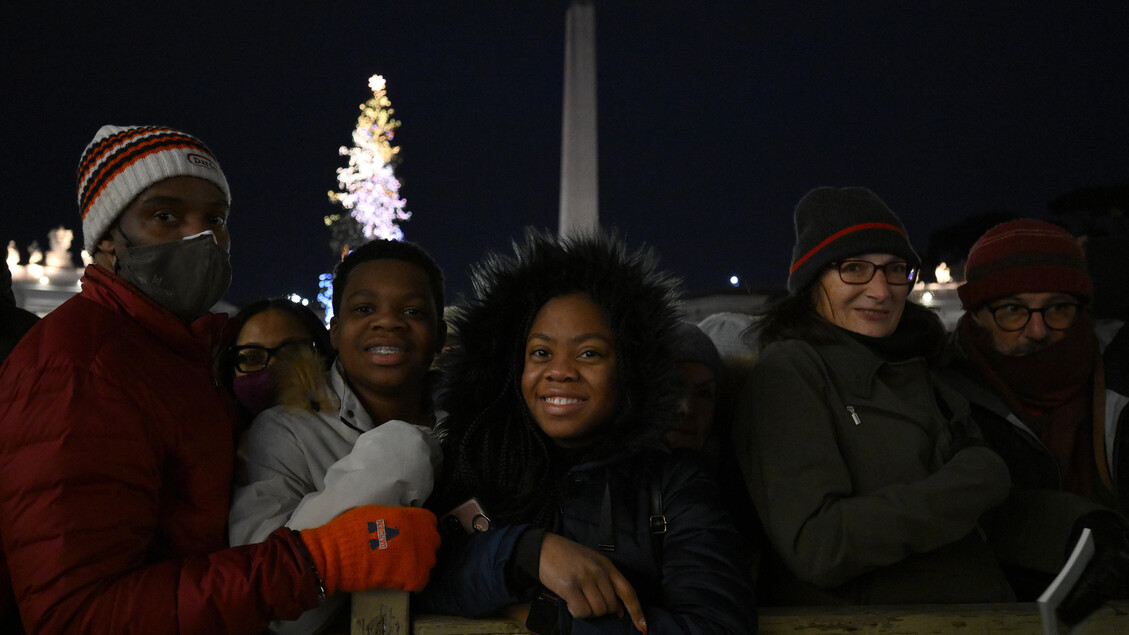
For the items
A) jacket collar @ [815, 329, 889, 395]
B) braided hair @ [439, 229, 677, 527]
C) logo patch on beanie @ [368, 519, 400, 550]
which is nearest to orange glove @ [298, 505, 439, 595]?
logo patch on beanie @ [368, 519, 400, 550]

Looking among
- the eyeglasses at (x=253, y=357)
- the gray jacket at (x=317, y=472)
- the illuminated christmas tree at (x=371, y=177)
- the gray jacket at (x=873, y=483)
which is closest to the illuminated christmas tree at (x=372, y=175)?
the illuminated christmas tree at (x=371, y=177)

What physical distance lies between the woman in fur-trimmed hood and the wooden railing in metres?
0.06

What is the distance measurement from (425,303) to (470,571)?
1.02 metres

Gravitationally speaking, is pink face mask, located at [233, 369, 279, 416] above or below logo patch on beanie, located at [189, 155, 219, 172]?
below

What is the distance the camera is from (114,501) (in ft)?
5.22

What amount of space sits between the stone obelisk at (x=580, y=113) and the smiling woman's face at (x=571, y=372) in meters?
16.0

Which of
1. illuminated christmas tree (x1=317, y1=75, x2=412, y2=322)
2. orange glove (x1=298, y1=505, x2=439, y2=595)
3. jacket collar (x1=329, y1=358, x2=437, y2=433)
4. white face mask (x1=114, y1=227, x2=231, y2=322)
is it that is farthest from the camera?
illuminated christmas tree (x1=317, y1=75, x2=412, y2=322)

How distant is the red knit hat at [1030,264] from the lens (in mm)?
2848

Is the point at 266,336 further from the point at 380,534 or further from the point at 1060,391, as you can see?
the point at 1060,391

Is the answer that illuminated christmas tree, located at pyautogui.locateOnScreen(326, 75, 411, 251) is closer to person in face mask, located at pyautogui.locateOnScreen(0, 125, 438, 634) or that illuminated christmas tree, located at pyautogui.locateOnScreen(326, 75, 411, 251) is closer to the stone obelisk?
the stone obelisk

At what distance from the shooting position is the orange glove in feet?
5.46

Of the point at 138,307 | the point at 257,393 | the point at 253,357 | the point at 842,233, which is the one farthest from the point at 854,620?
the point at 253,357

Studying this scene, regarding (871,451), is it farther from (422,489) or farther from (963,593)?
(422,489)

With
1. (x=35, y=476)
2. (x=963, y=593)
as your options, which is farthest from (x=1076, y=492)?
(x=35, y=476)
